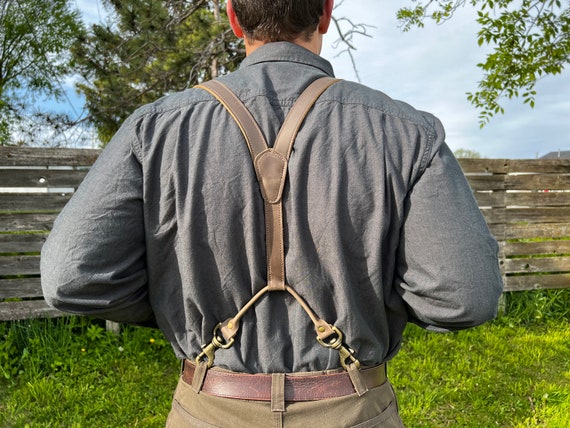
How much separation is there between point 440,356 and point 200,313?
4102 millimetres

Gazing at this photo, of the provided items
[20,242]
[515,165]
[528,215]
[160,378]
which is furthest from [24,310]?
[528,215]

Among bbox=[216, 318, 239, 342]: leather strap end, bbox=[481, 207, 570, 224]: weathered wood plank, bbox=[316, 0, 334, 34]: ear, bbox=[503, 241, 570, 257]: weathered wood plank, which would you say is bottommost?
bbox=[503, 241, 570, 257]: weathered wood plank

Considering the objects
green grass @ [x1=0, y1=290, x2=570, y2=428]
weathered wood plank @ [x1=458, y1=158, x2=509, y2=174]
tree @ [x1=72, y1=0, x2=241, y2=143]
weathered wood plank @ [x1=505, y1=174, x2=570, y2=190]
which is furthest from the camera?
tree @ [x1=72, y1=0, x2=241, y2=143]

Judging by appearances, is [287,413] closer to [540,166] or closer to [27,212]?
[27,212]

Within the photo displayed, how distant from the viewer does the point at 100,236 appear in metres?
1.24

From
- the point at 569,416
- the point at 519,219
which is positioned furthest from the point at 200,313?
the point at 519,219

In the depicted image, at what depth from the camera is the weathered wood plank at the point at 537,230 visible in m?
5.94

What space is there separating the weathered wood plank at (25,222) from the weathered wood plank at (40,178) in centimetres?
27

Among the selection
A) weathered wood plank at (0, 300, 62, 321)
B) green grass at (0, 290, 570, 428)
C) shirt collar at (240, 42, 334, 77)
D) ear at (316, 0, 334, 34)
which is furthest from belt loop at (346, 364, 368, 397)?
weathered wood plank at (0, 300, 62, 321)

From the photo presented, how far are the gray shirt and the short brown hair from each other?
14cm

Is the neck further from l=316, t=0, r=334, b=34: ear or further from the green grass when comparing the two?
the green grass

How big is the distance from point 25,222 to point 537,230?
19.0 feet

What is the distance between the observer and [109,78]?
8500 millimetres

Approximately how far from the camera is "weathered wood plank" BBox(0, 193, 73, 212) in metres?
4.36
